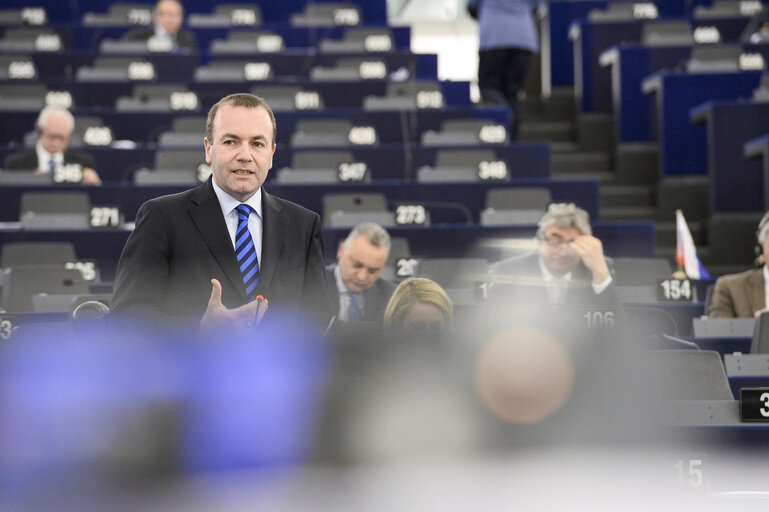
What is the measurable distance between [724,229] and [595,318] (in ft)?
14.1

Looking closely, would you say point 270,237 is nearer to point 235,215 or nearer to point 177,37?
point 235,215

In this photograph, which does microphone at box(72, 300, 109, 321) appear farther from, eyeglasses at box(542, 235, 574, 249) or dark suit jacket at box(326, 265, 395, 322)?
eyeglasses at box(542, 235, 574, 249)

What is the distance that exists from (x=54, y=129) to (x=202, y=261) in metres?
4.83

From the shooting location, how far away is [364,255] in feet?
13.6

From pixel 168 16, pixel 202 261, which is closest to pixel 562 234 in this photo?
pixel 202 261

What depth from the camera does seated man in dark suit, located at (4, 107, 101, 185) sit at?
6359 millimetres

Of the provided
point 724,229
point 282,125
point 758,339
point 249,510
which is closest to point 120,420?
point 249,510

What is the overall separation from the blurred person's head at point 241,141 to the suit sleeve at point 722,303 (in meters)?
2.89

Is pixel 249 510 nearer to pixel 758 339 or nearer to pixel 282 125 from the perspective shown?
pixel 758 339

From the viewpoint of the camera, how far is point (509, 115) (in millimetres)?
7883

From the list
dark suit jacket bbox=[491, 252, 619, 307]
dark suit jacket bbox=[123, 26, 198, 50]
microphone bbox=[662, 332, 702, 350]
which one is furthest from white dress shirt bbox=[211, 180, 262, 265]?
dark suit jacket bbox=[123, 26, 198, 50]

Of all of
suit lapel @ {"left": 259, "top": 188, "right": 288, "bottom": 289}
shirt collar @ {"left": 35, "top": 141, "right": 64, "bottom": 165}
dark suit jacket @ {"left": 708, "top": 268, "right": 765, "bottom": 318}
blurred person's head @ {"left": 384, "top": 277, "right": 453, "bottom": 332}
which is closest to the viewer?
suit lapel @ {"left": 259, "top": 188, "right": 288, "bottom": 289}

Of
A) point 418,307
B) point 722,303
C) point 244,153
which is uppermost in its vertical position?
point 244,153

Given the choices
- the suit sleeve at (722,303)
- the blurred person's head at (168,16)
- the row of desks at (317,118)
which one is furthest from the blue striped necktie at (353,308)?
the blurred person's head at (168,16)
